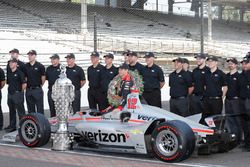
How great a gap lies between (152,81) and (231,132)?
2.79 meters

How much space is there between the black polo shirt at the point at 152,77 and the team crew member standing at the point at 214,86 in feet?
4.33

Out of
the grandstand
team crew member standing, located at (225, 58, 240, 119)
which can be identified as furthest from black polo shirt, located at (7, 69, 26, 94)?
the grandstand

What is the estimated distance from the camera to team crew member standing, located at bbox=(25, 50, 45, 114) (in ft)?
35.8

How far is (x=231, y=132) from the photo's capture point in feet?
26.5

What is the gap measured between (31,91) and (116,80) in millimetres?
3006

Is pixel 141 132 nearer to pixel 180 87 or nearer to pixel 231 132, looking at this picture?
pixel 231 132

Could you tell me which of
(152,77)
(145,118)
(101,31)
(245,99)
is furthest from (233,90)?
(101,31)

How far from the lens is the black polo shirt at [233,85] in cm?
890

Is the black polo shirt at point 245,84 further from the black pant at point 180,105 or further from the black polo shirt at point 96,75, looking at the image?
the black polo shirt at point 96,75

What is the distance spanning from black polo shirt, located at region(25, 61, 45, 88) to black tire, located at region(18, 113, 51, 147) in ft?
7.25

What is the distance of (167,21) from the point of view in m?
41.6

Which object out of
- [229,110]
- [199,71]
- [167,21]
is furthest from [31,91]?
[167,21]

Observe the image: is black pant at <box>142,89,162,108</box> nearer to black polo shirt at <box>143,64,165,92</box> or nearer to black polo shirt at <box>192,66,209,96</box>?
black polo shirt at <box>143,64,165,92</box>

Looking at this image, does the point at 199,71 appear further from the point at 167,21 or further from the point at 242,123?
the point at 167,21
